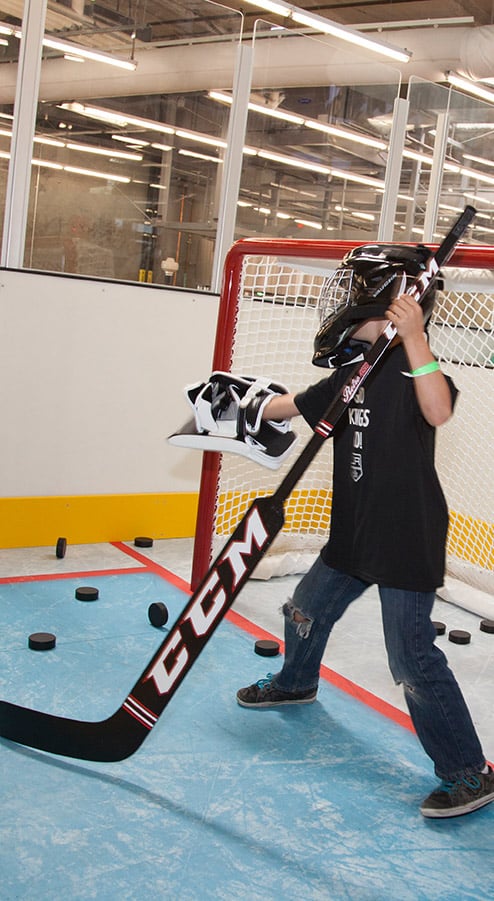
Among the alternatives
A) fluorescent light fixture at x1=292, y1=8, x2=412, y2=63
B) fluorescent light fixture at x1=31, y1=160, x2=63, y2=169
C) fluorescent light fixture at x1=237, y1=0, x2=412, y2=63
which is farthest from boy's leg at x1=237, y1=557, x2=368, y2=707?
fluorescent light fixture at x1=292, y1=8, x2=412, y2=63

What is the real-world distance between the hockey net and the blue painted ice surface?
120 cm

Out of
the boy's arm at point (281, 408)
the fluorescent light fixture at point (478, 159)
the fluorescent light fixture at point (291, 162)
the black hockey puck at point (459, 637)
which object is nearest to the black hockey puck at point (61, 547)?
the black hockey puck at point (459, 637)

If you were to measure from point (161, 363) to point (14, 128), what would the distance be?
1.40 metres

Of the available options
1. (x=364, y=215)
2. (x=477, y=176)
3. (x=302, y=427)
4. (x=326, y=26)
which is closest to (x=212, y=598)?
(x=302, y=427)

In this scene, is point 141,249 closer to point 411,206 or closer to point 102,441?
point 102,441

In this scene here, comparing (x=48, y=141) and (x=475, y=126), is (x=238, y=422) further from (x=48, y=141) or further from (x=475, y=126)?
(x=475, y=126)

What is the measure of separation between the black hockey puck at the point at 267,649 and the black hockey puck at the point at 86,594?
78cm

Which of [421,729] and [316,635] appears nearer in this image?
[421,729]

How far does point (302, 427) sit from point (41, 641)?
8.00 feet

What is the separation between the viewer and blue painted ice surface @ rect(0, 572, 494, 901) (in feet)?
6.68

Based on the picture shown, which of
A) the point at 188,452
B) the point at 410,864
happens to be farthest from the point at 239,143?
the point at 410,864

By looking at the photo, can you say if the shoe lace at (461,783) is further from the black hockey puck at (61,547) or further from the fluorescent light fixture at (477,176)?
the fluorescent light fixture at (477,176)

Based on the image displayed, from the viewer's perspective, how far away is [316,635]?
288 centimetres

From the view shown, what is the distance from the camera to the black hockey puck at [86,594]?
3832mm
